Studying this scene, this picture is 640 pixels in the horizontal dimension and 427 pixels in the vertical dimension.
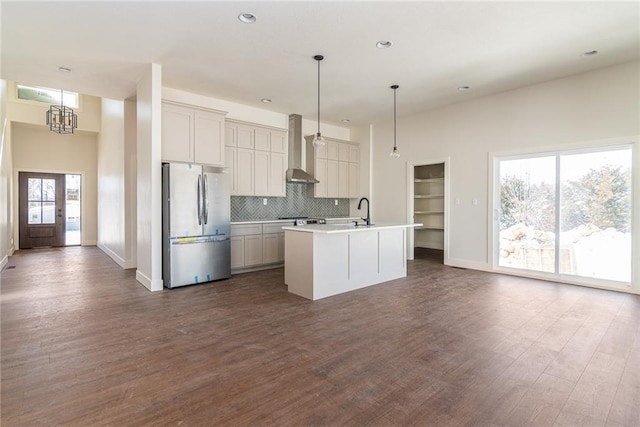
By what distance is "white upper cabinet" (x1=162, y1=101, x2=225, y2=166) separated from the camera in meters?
4.75

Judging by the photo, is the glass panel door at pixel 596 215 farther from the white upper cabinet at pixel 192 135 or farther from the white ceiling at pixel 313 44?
the white upper cabinet at pixel 192 135

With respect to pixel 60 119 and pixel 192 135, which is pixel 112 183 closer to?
pixel 60 119

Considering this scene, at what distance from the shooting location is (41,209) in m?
9.00

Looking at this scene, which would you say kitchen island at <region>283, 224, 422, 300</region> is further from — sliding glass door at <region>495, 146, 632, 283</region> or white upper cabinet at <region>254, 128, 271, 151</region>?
white upper cabinet at <region>254, 128, 271, 151</region>

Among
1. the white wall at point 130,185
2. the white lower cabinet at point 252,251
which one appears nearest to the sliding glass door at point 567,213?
the white lower cabinet at point 252,251

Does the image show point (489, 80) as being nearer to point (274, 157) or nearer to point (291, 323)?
point (274, 157)

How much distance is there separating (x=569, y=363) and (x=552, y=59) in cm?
381

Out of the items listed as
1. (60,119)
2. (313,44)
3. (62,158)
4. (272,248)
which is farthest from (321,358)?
(62,158)

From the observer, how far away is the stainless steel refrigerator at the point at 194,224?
446 cm

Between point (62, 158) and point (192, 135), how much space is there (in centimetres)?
700

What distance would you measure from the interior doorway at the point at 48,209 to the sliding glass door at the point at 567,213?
37.2 feet

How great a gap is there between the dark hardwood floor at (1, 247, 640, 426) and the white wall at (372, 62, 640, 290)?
204cm

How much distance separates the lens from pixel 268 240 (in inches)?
237

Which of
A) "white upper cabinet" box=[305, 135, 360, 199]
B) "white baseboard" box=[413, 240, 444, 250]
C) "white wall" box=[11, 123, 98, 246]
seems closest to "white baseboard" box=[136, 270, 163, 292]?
"white upper cabinet" box=[305, 135, 360, 199]
